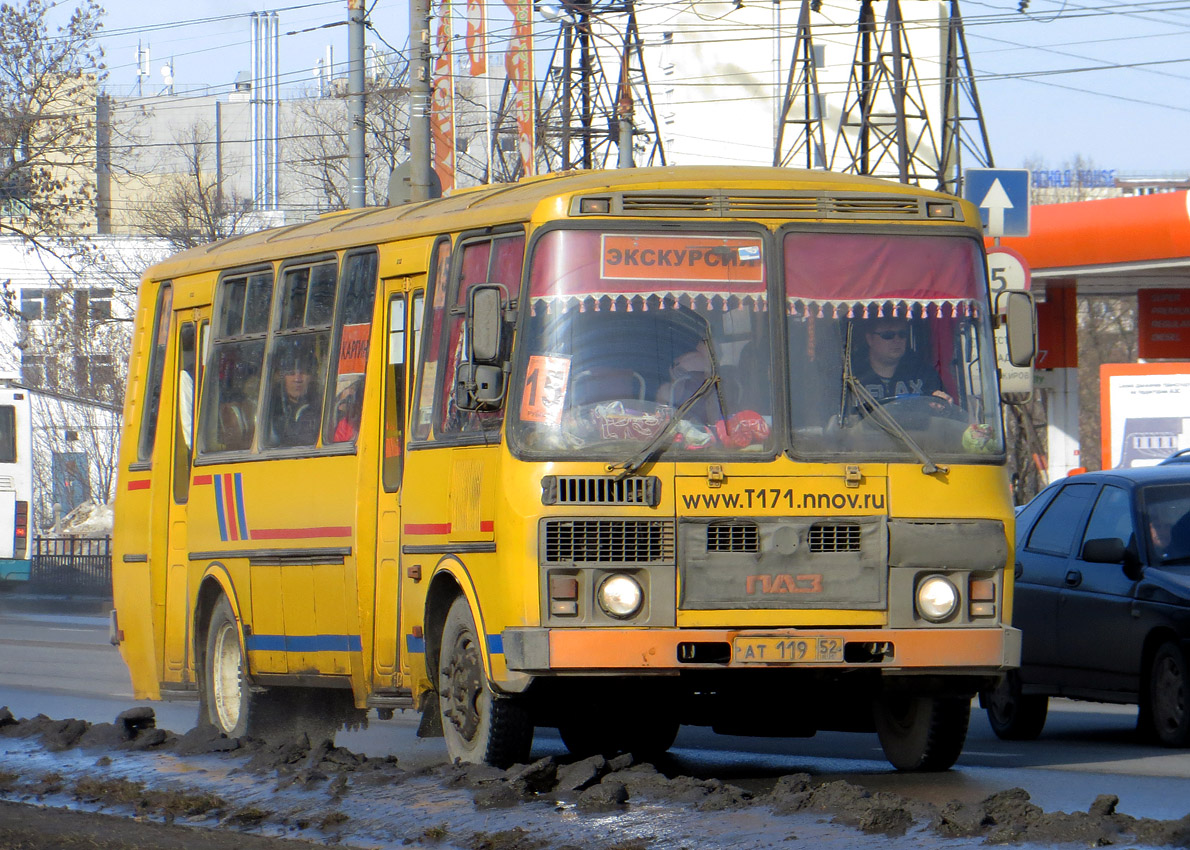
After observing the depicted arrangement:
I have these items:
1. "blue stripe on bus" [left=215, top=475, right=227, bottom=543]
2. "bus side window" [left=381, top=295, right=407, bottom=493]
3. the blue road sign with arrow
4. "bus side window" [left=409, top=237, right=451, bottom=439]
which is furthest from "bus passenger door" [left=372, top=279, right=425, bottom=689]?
the blue road sign with arrow

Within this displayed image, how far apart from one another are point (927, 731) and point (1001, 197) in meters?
7.58

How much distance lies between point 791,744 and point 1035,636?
159 cm

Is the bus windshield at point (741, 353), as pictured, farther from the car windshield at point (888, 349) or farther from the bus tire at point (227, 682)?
the bus tire at point (227, 682)

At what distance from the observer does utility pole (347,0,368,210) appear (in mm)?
26594

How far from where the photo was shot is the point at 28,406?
34.9 m

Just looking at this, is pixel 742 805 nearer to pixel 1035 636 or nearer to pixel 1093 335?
pixel 1035 636

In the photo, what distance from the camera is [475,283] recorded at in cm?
928

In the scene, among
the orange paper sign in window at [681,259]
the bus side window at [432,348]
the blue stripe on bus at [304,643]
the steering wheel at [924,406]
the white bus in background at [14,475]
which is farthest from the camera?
the white bus in background at [14,475]

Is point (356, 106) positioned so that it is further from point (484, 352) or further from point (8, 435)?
point (484, 352)

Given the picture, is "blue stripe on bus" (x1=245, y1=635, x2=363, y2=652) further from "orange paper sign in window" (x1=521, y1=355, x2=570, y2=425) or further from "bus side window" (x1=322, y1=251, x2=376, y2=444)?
"orange paper sign in window" (x1=521, y1=355, x2=570, y2=425)

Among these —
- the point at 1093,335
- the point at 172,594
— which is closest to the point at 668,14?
the point at 1093,335

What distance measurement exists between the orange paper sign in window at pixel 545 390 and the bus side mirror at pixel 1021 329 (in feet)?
6.94

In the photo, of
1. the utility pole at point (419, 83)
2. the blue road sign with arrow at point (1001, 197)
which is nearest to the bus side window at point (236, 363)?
the blue road sign with arrow at point (1001, 197)

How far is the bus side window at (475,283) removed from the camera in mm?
8883
